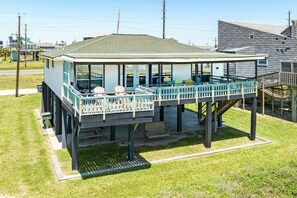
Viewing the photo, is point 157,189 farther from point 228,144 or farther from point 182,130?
point 182,130

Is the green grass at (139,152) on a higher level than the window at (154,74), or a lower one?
lower

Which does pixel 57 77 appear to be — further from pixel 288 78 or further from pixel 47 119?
pixel 288 78

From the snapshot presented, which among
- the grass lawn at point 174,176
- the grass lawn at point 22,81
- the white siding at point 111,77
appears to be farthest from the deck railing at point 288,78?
the grass lawn at point 22,81

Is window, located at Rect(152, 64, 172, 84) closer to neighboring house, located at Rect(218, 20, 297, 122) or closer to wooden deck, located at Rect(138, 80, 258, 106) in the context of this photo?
wooden deck, located at Rect(138, 80, 258, 106)

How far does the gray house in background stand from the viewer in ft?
89.2

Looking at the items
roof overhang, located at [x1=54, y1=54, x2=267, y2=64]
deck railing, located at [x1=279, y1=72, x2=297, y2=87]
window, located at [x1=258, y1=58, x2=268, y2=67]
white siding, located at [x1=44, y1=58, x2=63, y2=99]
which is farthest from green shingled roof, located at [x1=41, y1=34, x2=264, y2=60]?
window, located at [x1=258, y1=58, x2=268, y2=67]

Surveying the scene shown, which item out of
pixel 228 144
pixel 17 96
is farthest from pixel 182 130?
pixel 17 96

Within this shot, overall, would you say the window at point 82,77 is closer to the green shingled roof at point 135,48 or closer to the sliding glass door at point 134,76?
the green shingled roof at point 135,48

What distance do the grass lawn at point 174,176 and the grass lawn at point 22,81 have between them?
28.6m

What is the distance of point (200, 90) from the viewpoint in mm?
16391

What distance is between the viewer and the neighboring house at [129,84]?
12.8m

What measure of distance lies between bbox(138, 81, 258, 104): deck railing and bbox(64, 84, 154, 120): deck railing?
118 cm

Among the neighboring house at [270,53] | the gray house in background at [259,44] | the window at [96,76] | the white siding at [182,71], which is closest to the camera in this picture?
the window at [96,76]

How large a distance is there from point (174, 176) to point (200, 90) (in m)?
5.53
